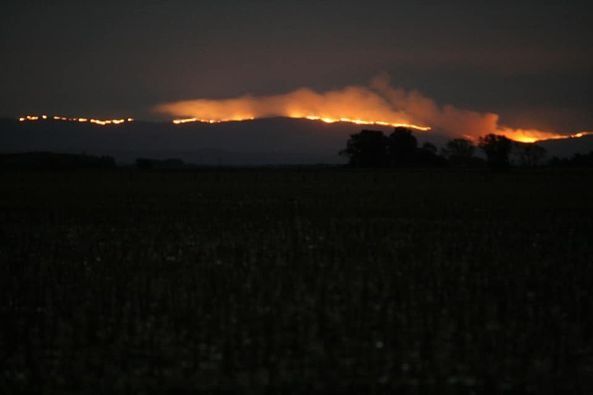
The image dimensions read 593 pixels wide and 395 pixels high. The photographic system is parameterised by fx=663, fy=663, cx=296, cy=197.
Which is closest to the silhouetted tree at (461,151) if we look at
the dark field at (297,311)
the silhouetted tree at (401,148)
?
the silhouetted tree at (401,148)

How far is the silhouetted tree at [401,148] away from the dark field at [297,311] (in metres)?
100

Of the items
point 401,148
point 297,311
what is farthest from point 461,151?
point 297,311

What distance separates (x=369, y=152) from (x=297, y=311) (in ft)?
354

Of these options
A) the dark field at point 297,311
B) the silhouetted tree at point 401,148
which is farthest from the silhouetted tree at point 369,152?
the dark field at point 297,311

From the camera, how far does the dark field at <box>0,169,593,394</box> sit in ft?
20.8

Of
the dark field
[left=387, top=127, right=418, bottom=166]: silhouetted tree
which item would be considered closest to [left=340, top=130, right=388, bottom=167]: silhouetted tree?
[left=387, top=127, right=418, bottom=166]: silhouetted tree

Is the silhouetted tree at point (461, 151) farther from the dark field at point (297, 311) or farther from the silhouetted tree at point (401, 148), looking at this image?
the dark field at point (297, 311)

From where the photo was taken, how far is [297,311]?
8719 mm

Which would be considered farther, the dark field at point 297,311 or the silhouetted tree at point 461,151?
the silhouetted tree at point 461,151

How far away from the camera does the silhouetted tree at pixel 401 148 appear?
117500 millimetres

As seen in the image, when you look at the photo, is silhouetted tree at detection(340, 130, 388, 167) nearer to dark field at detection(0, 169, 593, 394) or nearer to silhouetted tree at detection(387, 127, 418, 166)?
silhouetted tree at detection(387, 127, 418, 166)

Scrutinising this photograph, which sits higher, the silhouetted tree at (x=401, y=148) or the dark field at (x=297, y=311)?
the silhouetted tree at (x=401, y=148)

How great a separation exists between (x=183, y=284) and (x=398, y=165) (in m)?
110

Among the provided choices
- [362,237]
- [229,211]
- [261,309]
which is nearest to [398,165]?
[229,211]
